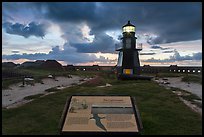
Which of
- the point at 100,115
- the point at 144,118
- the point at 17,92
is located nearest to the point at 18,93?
the point at 17,92

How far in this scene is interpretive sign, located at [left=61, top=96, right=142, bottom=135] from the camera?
21.2 ft

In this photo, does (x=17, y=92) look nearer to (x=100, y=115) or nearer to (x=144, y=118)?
(x=144, y=118)

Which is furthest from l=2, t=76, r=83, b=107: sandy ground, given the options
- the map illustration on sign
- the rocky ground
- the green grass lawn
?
the map illustration on sign

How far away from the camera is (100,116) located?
23.0 feet

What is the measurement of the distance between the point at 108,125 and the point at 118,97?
1.65 m

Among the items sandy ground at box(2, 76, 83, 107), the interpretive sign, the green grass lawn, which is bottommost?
sandy ground at box(2, 76, 83, 107)

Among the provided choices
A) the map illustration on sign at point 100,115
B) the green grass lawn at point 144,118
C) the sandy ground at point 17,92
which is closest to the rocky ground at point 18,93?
the sandy ground at point 17,92

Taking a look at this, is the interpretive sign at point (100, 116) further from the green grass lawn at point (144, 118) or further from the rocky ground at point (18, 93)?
the rocky ground at point (18, 93)

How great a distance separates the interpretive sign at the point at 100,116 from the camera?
6449mm

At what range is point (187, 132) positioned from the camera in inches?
351

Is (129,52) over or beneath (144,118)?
over

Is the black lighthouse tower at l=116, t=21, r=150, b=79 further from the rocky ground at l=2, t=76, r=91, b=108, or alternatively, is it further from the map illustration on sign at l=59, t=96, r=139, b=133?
the map illustration on sign at l=59, t=96, r=139, b=133

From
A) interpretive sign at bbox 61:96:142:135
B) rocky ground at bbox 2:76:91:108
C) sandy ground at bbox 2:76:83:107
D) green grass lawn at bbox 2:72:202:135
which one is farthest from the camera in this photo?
sandy ground at bbox 2:76:83:107

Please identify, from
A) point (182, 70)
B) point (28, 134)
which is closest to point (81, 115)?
point (28, 134)
